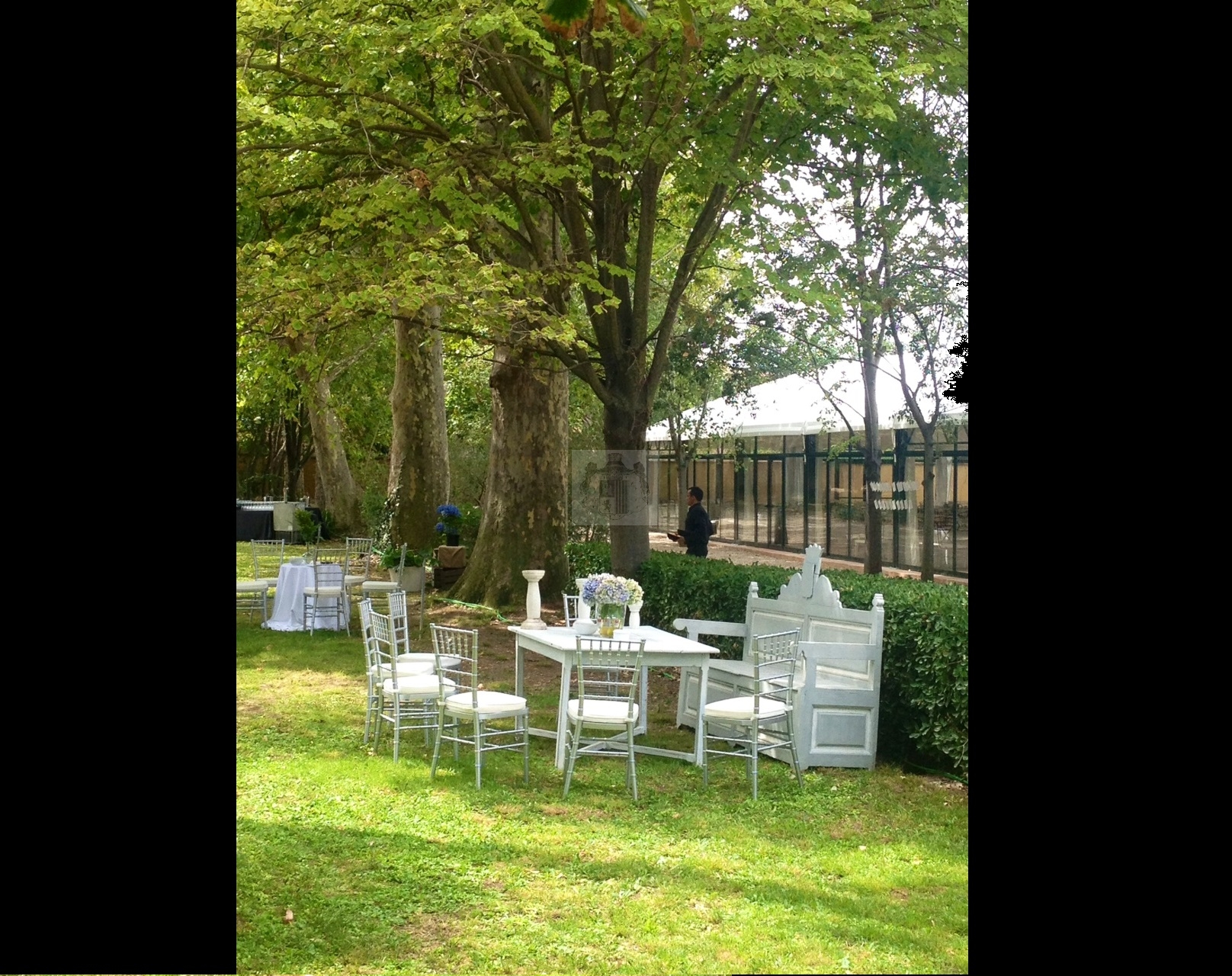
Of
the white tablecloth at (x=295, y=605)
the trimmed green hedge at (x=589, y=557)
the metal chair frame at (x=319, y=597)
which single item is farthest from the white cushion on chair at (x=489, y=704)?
the white tablecloth at (x=295, y=605)

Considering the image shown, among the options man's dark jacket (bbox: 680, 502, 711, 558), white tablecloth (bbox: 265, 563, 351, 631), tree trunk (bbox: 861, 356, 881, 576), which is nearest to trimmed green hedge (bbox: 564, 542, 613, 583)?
man's dark jacket (bbox: 680, 502, 711, 558)

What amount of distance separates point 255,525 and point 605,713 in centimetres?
1700

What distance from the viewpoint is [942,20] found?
731 cm

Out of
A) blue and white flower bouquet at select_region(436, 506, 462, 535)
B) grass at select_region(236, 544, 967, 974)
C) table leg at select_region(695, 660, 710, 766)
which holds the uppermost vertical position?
blue and white flower bouquet at select_region(436, 506, 462, 535)

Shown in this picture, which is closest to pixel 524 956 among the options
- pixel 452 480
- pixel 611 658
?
pixel 611 658

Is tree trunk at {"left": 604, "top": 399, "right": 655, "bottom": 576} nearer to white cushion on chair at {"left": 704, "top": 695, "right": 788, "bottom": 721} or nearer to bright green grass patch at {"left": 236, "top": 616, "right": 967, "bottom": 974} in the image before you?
bright green grass patch at {"left": 236, "top": 616, "right": 967, "bottom": 974}

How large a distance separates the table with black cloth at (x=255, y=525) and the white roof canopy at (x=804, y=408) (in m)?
12.1

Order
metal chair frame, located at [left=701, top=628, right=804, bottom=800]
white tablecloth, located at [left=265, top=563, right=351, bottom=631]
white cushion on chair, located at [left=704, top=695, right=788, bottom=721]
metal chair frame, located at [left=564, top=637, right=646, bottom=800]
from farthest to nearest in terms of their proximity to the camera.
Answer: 1. white tablecloth, located at [left=265, top=563, right=351, bottom=631]
2. white cushion on chair, located at [left=704, top=695, right=788, bottom=721]
3. metal chair frame, located at [left=701, top=628, right=804, bottom=800]
4. metal chair frame, located at [left=564, top=637, right=646, bottom=800]

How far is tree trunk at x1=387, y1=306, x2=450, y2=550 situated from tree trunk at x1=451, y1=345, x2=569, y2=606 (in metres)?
3.14

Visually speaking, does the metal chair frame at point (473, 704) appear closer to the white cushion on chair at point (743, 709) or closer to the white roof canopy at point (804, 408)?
the white cushion on chair at point (743, 709)

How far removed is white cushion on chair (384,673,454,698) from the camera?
6.02 meters

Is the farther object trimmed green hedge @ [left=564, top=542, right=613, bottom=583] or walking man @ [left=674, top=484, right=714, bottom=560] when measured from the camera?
trimmed green hedge @ [left=564, top=542, right=613, bottom=583]
